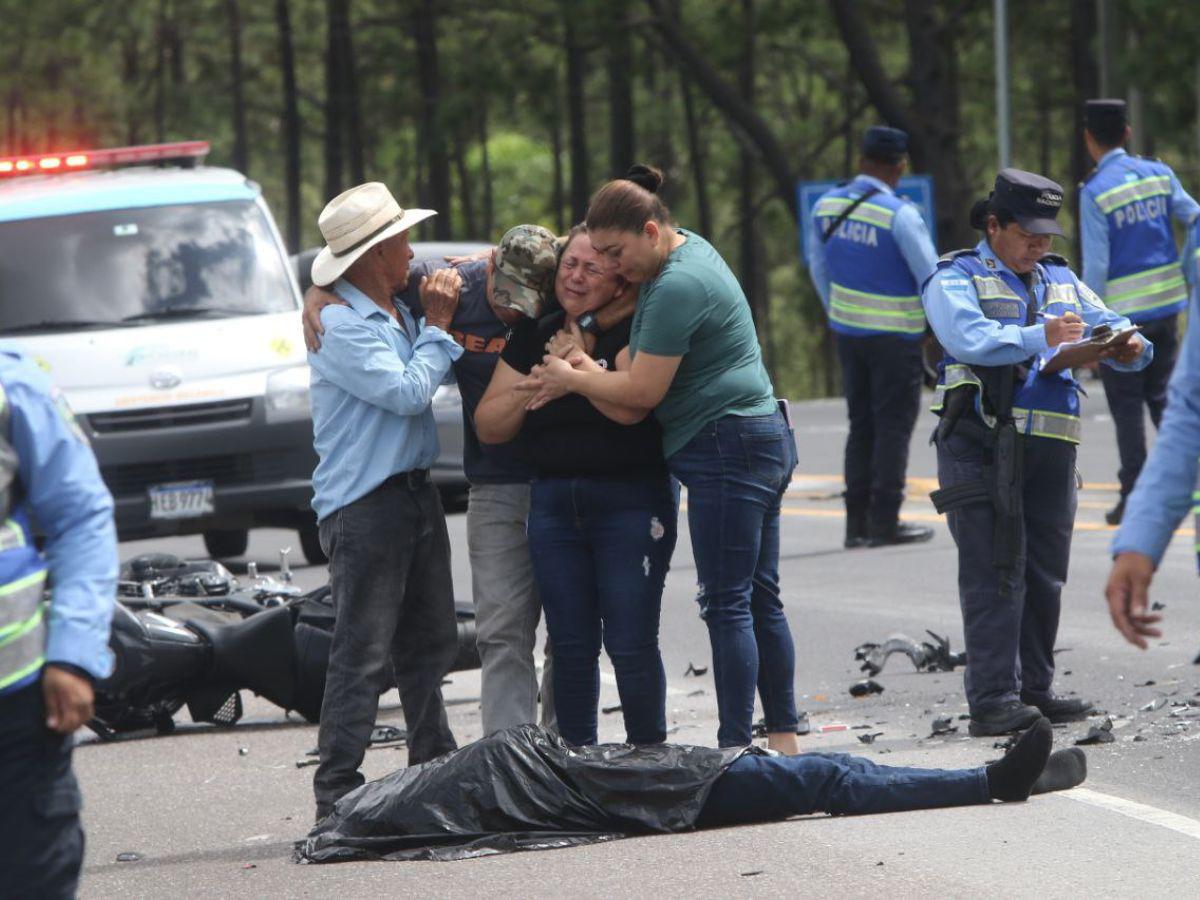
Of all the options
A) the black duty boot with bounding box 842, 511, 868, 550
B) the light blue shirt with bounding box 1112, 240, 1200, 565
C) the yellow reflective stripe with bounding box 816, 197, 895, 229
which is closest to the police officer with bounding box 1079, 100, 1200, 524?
the yellow reflective stripe with bounding box 816, 197, 895, 229

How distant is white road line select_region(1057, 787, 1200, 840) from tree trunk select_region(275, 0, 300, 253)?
129ft

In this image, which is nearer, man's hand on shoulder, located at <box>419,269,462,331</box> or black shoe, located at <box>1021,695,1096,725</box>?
man's hand on shoulder, located at <box>419,269,462,331</box>

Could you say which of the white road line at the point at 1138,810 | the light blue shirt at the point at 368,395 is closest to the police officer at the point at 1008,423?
the white road line at the point at 1138,810

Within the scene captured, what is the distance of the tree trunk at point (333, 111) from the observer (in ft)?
146

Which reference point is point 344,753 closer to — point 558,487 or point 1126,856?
point 558,487

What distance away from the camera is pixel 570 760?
607 centimetres

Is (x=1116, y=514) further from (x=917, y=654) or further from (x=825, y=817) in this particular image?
(x=825, y=817)

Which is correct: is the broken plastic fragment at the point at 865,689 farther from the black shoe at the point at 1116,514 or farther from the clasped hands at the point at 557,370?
the black shoe at the point at 1116,514

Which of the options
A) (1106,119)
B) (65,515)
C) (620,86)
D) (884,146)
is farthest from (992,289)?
(620,86)

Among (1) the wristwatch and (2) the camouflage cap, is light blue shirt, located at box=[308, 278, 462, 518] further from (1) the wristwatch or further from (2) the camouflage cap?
(1) the wristwatch

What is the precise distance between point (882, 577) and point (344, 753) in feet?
18.7

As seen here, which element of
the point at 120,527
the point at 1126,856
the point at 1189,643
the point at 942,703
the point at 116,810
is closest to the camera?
the point at 1126,856

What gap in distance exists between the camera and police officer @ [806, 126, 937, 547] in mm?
11828

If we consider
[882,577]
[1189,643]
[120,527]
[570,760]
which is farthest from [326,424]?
[120,527]
